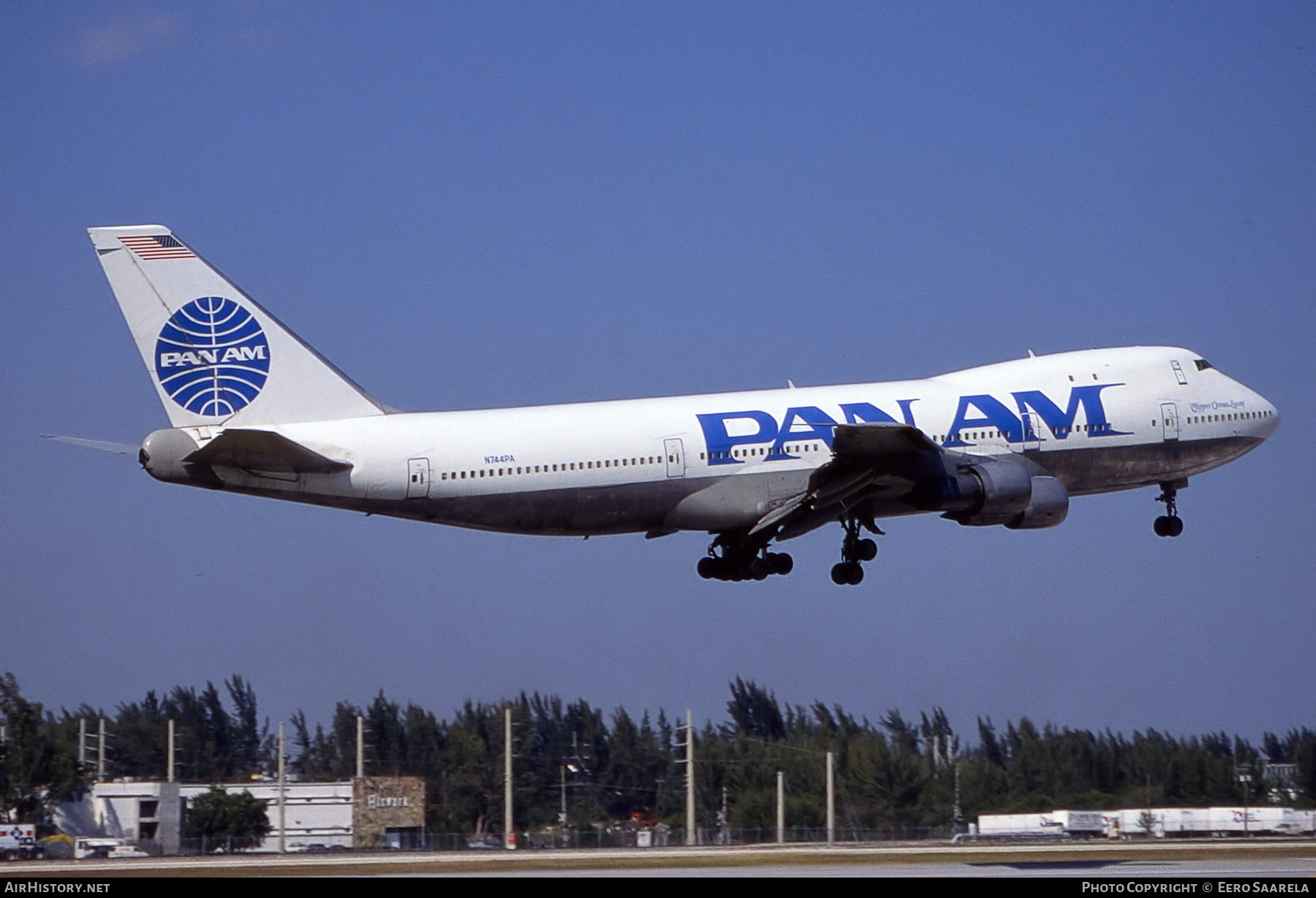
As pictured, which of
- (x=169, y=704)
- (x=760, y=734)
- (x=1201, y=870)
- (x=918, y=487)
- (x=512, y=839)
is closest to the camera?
(x=1201, y=870)

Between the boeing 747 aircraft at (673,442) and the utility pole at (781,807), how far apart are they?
14659mm

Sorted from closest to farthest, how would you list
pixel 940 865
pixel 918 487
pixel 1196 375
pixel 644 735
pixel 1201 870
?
pixel 1201 870 → pixel 940 865 → pixel 918 487 → pixel 1196 375 → pixel 644 735

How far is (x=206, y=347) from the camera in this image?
40656 millimetres

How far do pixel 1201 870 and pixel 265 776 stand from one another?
5745cm

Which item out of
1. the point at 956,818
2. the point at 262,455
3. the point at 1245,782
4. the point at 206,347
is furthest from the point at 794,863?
the point at 1245,782

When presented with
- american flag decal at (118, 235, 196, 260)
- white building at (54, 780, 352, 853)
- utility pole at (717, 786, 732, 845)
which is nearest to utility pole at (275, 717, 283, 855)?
white building at (54, 780, 352, 853)

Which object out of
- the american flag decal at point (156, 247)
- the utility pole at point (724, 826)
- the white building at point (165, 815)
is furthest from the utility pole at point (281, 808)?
Result: the american flag decal at point (156, 247)

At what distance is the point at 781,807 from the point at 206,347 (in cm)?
3022

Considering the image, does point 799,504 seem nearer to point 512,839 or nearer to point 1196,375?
point 1196,375

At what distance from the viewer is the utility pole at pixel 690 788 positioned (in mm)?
60125

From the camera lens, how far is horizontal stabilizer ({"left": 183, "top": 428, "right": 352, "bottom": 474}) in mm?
38219

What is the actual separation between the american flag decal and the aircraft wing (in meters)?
15.4

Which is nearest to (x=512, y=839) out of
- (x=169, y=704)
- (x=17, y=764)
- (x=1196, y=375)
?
(x=17, y=764)

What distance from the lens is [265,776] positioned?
83.1m
